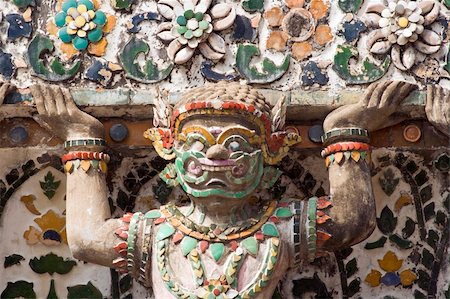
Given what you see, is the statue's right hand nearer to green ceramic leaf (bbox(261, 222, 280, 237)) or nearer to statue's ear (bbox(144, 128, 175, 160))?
statue's ear (bbox(144, 128, 175, 160))

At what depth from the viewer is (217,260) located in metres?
3.84

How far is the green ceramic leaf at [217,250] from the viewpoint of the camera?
12.6 feet

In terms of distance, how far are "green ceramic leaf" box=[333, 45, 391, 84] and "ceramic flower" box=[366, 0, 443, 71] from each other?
0.15 ft

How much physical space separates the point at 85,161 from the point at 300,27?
2.69 ft

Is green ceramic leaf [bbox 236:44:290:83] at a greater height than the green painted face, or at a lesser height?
greater

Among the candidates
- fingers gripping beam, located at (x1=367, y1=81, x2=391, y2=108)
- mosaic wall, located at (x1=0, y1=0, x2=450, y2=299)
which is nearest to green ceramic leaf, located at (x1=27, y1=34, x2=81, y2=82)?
mosaic wall, located at (x1=0, y1=0, x2=450, y2=299)

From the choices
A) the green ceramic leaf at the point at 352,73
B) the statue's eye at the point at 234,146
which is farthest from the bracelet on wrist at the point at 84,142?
the green ceramic leaf at the point at 352,73

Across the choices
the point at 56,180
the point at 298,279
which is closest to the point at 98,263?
the point at 56,180

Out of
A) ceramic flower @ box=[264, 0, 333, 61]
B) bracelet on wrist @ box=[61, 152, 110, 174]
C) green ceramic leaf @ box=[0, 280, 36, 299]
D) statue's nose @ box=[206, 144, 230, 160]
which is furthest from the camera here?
green ceramic leaf @ box=[0, 280, 36, 299]

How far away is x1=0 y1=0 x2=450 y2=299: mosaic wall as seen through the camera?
4051mm

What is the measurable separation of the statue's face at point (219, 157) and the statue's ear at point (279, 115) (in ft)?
0.29

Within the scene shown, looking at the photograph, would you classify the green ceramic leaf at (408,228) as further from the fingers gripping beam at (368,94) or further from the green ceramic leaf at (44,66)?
the green ceramic leaf at (44,66)

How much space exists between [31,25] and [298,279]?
1.24 meters

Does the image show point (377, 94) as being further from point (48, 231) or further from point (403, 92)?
point (48, 231)
